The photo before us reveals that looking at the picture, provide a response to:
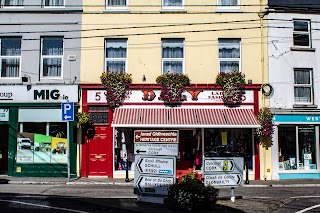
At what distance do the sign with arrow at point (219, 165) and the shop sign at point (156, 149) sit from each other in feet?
3.40

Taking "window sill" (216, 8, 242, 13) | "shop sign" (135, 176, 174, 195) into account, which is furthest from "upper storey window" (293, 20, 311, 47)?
"shop sign" (135, 176, 174, 195)

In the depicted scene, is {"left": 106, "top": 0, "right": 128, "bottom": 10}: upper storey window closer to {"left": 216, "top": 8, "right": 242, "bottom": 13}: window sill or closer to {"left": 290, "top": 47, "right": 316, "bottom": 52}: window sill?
{"left": 216, "top": 8, "right": 242, "bottom": 13}: window sill

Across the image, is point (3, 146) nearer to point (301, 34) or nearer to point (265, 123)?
point (265, 123)

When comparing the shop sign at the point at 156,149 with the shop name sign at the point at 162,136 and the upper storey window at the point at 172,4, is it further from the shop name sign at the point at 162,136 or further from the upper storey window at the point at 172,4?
the upper storey window at the point at 172,4

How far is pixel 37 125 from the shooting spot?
19.4 meters

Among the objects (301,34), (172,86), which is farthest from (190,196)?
(301,34)

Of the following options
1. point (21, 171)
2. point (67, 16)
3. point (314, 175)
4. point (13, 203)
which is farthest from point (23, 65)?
point (314, 175)

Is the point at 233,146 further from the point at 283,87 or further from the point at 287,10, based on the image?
the point at 287,10

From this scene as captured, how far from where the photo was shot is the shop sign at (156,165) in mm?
11136

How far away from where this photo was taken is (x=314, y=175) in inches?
764

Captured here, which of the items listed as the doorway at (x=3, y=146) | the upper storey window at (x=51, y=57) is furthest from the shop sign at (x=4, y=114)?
the upper storey window at (x=51, y=57)

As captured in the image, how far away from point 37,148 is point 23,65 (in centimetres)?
406

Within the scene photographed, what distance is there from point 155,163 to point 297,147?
1080cm

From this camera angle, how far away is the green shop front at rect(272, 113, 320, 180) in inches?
762
